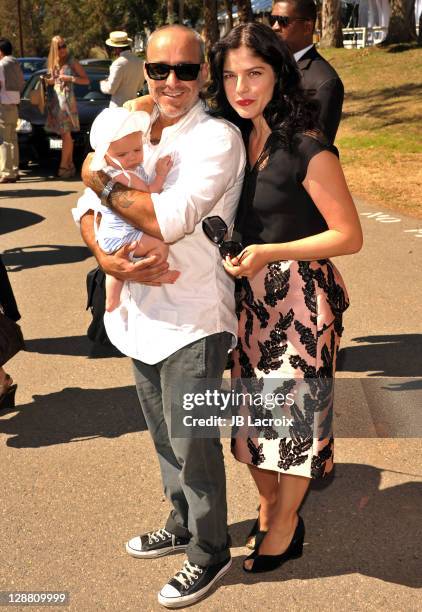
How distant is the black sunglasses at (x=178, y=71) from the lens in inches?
115

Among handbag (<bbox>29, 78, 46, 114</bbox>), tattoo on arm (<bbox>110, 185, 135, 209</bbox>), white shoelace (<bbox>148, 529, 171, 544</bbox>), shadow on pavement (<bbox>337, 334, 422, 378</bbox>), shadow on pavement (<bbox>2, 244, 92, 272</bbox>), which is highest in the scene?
tattoo on arm (<bbox>110, 185, 135, 209</bbox>)

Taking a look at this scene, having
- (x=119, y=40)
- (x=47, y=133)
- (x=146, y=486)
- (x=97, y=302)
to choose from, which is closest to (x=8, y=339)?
(x=97, y=302)

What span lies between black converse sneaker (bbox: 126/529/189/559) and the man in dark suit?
2080 mm

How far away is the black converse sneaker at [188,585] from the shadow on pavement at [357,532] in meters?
0.13

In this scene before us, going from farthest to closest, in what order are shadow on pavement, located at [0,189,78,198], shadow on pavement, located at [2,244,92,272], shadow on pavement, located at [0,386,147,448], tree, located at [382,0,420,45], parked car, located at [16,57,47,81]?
tree, located at [382,0,420,45], parked car, located at [16,57,47,81], shadow on pavement, located at [0,189,78,198], shadow on pavement, located at [2,244,92,272], shadow on pavement, located at [0,386,147,448]

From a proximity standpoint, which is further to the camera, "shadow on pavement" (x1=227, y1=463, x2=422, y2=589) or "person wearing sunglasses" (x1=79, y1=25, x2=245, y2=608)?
"shadow on pavement" (x1=227, y1=463, x2=422, y2=589)

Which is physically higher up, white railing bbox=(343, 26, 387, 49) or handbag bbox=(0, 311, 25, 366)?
handbag bbox=(0, 311, 25, 366)

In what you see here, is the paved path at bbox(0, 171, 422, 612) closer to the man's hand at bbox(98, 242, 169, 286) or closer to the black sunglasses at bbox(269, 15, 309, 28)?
the man's hand at bbox(98, 242, 169, 286)

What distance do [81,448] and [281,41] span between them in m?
2.66

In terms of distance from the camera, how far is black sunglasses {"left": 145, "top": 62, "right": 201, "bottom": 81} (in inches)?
115

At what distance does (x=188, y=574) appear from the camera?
11.0 ft

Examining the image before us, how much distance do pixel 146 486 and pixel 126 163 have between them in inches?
78.4

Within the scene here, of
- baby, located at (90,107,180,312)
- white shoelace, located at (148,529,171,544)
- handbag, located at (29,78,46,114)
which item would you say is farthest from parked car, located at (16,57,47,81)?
baby, located at (90,107,180,312)

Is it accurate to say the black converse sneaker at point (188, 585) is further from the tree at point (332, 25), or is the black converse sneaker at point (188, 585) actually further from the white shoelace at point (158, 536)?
the tree at point (332, 25)
